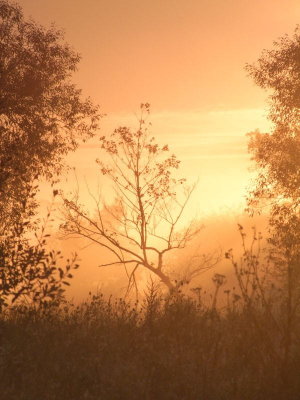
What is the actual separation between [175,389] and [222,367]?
4.31ft

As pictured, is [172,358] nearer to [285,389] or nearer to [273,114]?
[285,389]

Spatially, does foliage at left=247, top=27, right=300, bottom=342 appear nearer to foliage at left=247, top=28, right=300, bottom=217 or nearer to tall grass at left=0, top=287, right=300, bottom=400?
foliage at left=247, top=28, right=300, bottom=217

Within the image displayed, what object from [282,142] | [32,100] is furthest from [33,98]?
[282,142]

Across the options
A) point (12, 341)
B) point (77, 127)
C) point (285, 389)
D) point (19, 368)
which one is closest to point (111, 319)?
point (12, 341)

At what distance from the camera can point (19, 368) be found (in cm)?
930

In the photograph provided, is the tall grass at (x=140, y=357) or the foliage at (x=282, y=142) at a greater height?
the foliage at (x=282, y=142)

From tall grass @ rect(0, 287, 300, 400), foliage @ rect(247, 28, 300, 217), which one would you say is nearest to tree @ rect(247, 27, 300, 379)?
foliage @ rect(247, 28, 300, 217)

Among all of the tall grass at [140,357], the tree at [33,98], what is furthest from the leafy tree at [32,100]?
the tall grass at [140,357]

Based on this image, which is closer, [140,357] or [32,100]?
[140,357]

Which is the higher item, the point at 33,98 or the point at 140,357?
the point at 33,98

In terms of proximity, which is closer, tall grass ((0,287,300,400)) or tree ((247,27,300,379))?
tall grass ((0,287,300,400))

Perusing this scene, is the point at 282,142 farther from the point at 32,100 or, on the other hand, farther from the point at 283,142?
the point at 32,100

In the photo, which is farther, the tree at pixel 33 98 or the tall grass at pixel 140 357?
the tree at pixel 33 98

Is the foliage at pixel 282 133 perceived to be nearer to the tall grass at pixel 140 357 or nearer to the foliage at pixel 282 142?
the foliage at pixel 282 142
